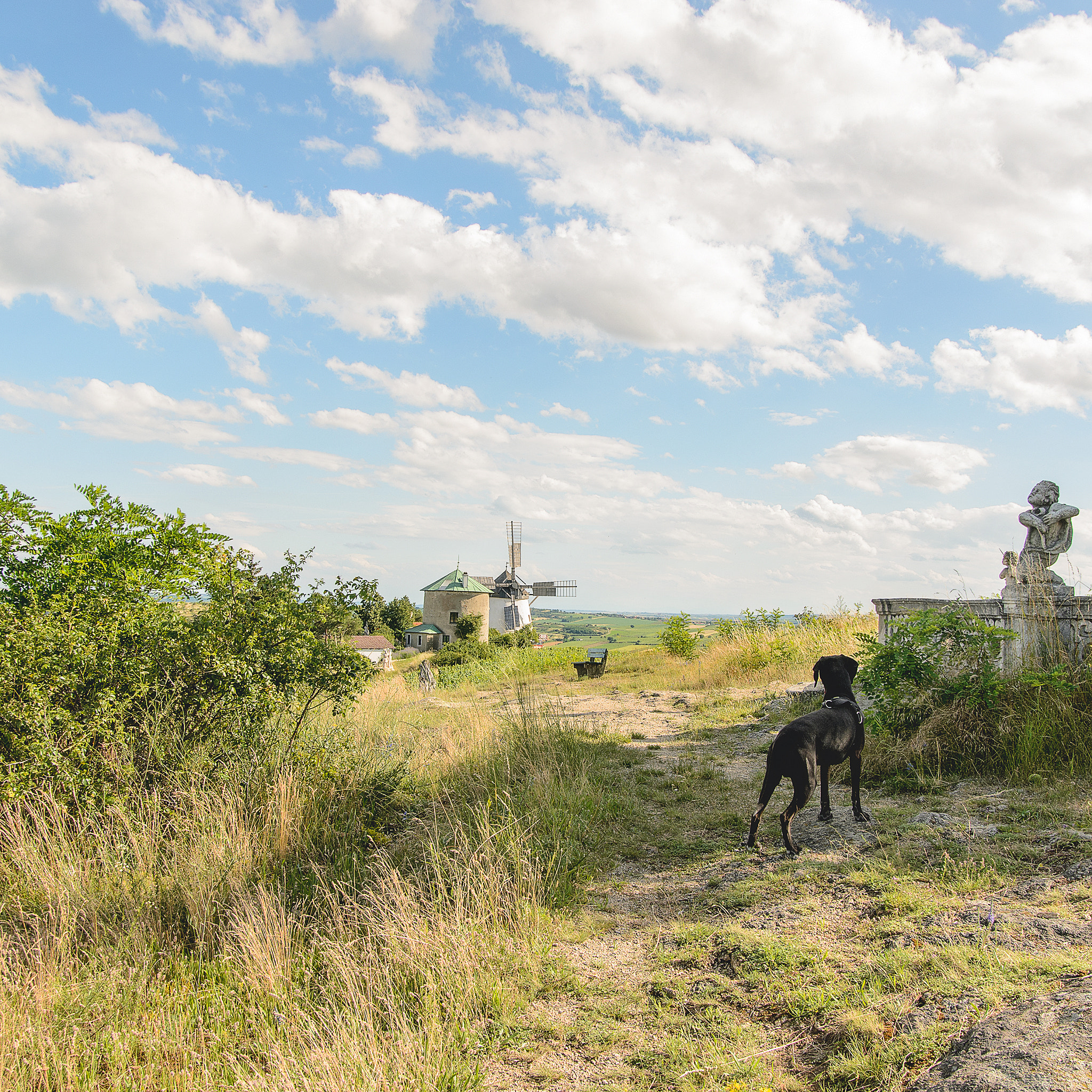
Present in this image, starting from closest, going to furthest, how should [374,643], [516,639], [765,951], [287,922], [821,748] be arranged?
1. [765,951]
2. [287,922]
3. [821,748]
4. [516,639]
5. [374,643]

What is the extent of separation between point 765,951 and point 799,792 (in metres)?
1.36

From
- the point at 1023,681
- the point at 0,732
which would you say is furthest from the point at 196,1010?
the point at 1023,681

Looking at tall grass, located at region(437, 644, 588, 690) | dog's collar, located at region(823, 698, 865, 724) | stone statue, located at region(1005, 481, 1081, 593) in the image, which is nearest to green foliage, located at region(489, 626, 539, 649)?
tall grass, located at region(437, 644, 588, 690)

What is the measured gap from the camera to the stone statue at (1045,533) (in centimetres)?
834

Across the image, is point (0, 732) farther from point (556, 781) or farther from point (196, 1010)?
point (556, 781)

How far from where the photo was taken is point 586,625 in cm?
14075

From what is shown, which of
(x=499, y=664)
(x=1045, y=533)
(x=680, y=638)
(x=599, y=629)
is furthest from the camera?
(x=599, y=629)

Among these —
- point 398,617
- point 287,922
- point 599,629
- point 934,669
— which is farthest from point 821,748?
point 599,629

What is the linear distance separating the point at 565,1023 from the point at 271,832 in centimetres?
299

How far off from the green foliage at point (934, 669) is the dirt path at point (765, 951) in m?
1.36

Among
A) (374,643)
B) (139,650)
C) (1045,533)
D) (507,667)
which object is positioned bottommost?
(374,643)

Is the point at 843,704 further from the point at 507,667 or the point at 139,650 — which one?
the point at 507,667

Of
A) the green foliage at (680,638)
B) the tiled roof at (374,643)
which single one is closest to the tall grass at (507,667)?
the green foliage at (680,638)

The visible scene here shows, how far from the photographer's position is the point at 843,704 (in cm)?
545
